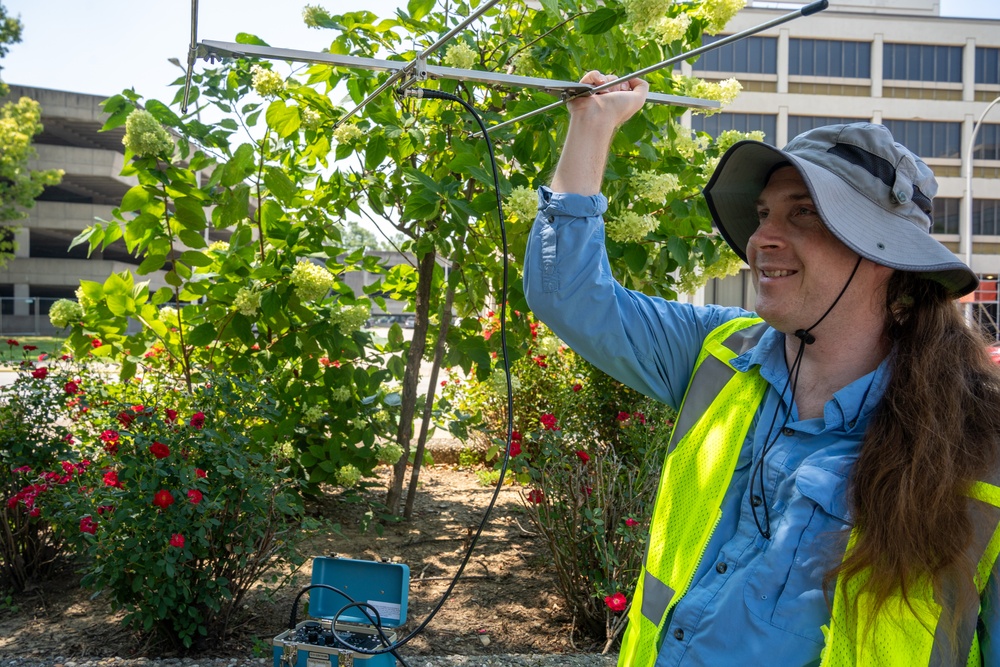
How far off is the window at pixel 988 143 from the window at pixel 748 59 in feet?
37.4

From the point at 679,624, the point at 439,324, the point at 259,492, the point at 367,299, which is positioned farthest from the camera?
Answer: the point at 439,324


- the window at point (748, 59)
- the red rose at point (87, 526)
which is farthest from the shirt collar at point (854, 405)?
the window at point (748, 59)

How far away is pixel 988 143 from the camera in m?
38.7

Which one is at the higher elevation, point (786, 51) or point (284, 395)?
point (786, 51)

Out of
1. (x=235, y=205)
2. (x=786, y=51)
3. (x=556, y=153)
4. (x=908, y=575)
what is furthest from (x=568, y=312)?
(x=786, y=51)

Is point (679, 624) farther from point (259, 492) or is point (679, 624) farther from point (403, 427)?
point (403, 427)

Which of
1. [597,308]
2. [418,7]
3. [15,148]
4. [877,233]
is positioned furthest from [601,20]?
[15,148]

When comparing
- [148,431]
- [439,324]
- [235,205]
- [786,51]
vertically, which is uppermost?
[786,51]

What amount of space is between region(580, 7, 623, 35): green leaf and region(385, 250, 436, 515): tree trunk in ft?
5.09

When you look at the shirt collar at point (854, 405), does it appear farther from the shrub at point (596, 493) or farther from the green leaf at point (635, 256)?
the green leaf at point (635, 256)

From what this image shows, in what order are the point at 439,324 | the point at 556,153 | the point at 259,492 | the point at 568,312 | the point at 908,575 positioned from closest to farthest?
1. the point at 908,575
2. the point at 568,312
3. the point at 259,492
4. the point at 556,153
5. the point at 439,324

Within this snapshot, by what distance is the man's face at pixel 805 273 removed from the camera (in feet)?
4.94

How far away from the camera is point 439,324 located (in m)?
4.98

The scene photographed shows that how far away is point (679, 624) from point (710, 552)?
135 mm
